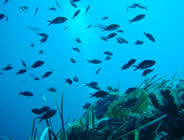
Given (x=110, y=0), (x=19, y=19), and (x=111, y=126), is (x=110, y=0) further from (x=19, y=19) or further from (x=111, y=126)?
(x=111, y=126)

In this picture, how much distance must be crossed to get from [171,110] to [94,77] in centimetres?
12614

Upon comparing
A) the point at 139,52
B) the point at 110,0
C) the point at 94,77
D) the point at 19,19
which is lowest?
the point at 94,77

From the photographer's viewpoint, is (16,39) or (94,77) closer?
(16,39)

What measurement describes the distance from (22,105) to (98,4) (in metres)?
56.1

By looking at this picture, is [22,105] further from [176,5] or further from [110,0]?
[176,5]

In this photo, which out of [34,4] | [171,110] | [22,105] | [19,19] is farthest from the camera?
[22,105]

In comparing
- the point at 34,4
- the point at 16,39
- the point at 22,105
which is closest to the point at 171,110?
the point at 34,4

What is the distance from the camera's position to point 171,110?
11.2ft

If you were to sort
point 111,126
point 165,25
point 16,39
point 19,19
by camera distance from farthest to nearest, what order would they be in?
point 165,25
point 16,39
point 19,19
point 111,126

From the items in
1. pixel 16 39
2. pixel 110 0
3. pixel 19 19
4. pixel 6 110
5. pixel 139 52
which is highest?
pixel 110 0

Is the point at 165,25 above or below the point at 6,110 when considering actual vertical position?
above

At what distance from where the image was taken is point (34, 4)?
82.4 meters

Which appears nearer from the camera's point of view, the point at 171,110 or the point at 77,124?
the point at 171,110

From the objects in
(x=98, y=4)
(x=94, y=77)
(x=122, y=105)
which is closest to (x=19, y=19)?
(x=98, y=4)
